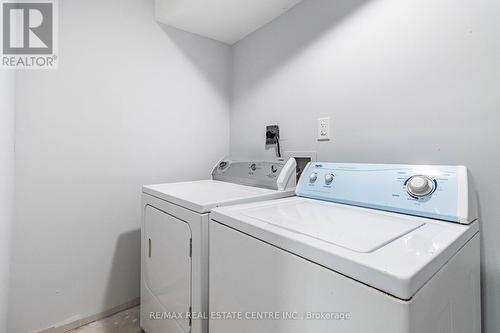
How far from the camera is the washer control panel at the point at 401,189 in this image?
0.77 metres

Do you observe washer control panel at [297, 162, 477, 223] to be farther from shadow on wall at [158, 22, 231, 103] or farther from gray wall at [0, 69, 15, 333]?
gray wall at [0, 69, 15, 333]

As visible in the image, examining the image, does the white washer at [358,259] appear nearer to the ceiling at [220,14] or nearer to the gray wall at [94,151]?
the gray wall at [94,151]

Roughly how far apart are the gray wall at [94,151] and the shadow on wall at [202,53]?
14 millimetres

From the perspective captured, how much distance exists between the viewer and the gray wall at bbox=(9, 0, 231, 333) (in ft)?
4.26

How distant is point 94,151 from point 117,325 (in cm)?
108

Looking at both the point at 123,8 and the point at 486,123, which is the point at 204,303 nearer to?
the point at 486,123

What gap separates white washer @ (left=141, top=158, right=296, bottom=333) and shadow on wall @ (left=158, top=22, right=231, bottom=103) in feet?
2.85

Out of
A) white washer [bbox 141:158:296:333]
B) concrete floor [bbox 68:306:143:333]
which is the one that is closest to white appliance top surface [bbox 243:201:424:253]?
white washer [bbox 141:158:296:333]

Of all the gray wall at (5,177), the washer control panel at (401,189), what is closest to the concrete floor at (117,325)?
the gray wall at (5,177)

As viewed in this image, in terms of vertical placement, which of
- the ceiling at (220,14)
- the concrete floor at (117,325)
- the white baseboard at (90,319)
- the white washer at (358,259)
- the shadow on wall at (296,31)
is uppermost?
the ceiling at (220,14)

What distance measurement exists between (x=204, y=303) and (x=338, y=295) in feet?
1.98

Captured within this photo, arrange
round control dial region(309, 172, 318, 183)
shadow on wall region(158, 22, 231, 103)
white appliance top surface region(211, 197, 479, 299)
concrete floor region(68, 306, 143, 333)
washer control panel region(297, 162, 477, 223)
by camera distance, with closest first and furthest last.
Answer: white appliance top surface region(211, 197, 479, 299)
washer control panel region(297, 162, 477, 223)
round control dial region(309, 172, 318, 183)
concrete floor region(68, 306, 143, 333)
shadow on wall region(158, 22, 231, 103)

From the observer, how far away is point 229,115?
213 cm

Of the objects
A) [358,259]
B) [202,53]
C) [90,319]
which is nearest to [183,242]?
[358,259]
